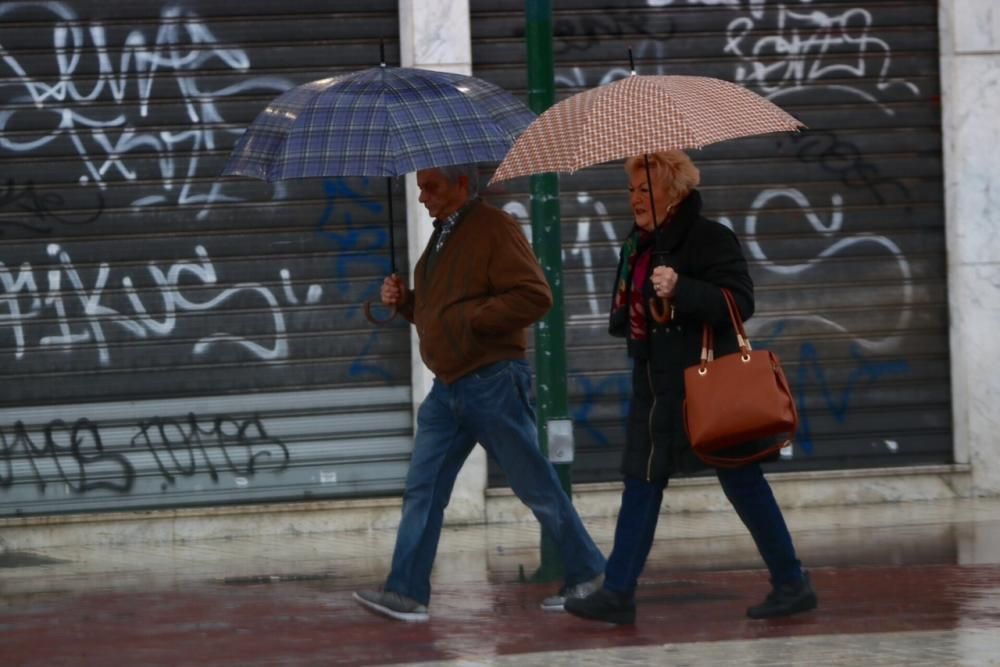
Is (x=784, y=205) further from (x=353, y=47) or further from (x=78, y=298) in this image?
(x=78, y=298)

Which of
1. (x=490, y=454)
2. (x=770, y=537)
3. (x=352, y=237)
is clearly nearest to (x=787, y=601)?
(x=770, y=537)

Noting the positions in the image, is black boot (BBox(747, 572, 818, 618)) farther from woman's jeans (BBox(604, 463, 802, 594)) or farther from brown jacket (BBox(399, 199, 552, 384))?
brown jacket (BBox(399, 199, 552, 384))

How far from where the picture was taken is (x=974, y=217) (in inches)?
393

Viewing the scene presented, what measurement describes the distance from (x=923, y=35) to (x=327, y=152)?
4954 millimetres

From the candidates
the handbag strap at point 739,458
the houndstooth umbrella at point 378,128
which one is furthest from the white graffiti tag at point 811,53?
the handbag strap at point 739,458

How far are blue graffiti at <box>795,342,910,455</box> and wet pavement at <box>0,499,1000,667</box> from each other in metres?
0.53

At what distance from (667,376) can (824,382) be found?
4.09 m

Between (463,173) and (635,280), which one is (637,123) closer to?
(635,280)

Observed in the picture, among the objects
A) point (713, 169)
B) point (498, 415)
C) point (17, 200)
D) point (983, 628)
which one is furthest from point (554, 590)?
point (17, 200)

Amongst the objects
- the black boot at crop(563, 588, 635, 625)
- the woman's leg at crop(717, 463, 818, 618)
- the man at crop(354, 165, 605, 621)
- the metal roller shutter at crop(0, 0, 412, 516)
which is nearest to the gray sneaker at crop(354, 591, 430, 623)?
the man at crop(354, 165, 605, 621)

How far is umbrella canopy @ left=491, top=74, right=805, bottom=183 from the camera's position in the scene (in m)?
5.73

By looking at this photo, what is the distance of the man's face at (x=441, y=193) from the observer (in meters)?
6.66

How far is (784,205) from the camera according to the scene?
9992 mm

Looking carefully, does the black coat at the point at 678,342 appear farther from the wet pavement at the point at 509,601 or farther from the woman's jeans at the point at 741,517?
the wet pavement at the point at 509,601
